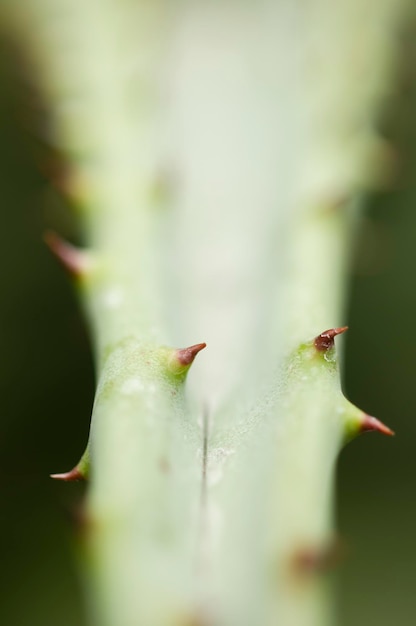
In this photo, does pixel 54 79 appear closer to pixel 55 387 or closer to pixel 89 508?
pixel 55 387

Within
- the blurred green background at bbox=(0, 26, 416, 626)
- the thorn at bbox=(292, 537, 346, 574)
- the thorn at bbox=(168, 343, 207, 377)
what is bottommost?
the blurred green background at bbox=(0, 26, 416, 626)

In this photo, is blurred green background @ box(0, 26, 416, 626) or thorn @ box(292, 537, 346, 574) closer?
thorn @ box(292, 537, 346, 574)

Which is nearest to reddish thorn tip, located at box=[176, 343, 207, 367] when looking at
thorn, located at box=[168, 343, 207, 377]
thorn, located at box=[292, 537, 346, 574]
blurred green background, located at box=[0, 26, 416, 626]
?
thorn, located at box=[168, 343, 207, 377]

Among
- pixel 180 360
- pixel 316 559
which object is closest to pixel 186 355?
pixel 180 360

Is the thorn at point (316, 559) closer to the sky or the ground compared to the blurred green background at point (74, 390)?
closer to the sky

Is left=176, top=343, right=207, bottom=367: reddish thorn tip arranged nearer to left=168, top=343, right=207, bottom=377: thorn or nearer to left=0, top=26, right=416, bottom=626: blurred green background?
left=168, top=343, right=207, bottom=377: thorn

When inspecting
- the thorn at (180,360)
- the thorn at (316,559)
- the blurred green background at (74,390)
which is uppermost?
the thorn at (180,360)

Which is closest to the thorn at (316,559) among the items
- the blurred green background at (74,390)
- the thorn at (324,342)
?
the thorn at (324,342)

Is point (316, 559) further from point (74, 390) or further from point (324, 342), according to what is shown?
point (74, 390)

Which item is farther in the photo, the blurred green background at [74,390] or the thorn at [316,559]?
the blurred green background at [74,390]

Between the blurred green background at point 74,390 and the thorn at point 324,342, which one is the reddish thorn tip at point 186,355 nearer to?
the thorn at point 324,342
